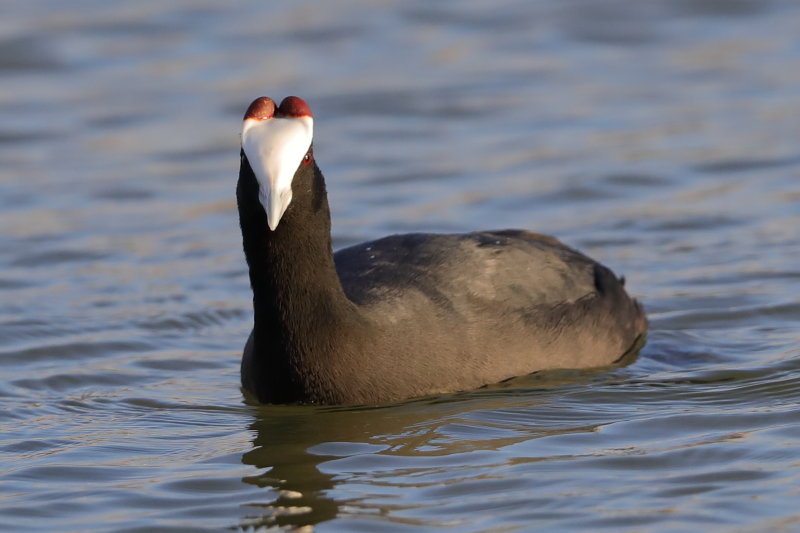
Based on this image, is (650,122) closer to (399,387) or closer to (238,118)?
(238,118)

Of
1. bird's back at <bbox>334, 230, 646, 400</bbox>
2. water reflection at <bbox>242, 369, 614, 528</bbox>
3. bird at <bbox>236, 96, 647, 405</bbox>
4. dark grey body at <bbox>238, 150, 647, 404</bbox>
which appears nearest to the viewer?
water reflection at <bbox>242, 369, 614, 528</bbox>

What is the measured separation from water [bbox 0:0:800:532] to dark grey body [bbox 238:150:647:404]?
0.39 feet

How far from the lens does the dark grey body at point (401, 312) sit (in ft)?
17.7

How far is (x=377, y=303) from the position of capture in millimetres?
5652

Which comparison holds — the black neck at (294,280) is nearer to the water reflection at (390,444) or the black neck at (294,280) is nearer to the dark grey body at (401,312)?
the dark grey body at (401,312)

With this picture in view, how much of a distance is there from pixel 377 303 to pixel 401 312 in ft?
0.30

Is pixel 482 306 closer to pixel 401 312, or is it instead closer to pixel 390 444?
pixel 401 312

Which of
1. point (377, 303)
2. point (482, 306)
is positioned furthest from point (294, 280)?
point (482, 306)

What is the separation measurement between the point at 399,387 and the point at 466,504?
106cm

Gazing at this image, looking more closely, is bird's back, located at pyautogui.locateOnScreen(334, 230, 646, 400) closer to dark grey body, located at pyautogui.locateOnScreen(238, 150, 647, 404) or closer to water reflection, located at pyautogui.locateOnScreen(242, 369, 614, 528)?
dark grey body, located at pyautogui.locateOnScreen(238, 150, 647, 404)

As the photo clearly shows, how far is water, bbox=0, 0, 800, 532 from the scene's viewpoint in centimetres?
480

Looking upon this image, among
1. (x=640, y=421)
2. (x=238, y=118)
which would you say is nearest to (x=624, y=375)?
(x=640, y=421)

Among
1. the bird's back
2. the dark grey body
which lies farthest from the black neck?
the bird's back

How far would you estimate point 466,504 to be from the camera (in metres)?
4.56
